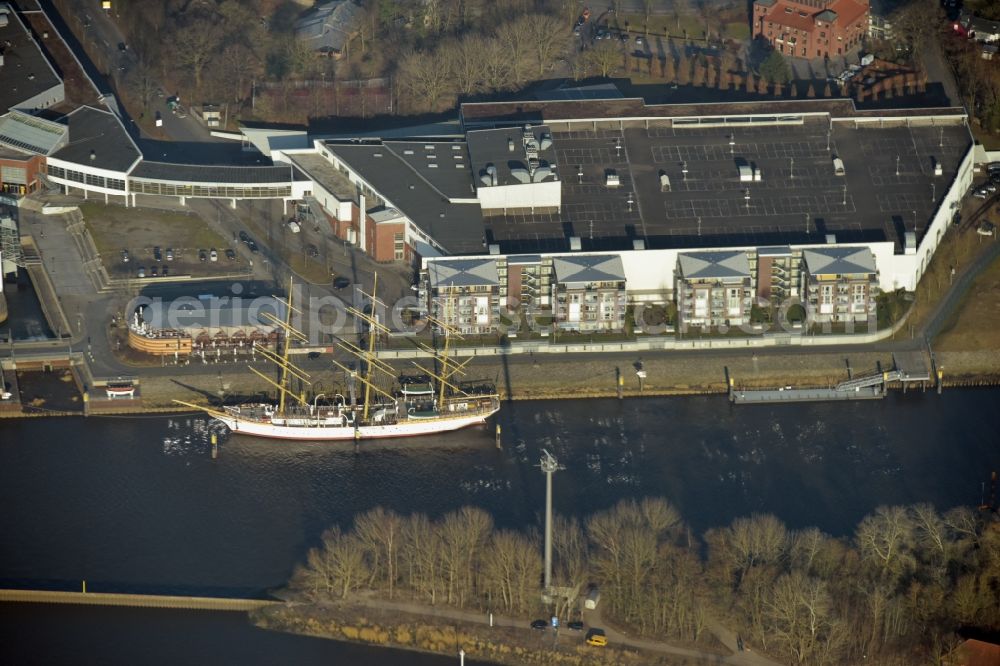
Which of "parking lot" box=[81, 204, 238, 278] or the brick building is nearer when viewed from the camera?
"parking lot" box=[81, 204, 238, 278]

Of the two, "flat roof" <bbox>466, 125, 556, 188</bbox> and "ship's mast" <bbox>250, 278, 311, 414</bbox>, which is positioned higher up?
"flat roof" <bbox>466, 125, 556, 188</bbox>

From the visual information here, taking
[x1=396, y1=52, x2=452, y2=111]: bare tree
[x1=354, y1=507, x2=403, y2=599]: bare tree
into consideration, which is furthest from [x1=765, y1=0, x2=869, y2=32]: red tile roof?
[x1=354, y1=507, x2=403, y2=599]: bare tree

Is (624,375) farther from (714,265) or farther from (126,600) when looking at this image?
(126,600)

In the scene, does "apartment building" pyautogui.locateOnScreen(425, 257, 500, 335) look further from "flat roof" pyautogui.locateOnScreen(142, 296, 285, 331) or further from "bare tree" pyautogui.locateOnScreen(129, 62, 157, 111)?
"bare tree" pyautogui.locateOnScreen(129, 62, 157, 111)

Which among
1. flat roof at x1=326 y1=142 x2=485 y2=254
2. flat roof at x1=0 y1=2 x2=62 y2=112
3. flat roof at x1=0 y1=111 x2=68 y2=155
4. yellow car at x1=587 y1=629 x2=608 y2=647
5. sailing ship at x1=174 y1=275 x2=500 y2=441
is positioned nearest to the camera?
yellow car at x1=587 y1=629 x2=608 y2=647

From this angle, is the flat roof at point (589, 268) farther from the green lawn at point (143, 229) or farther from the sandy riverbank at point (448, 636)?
the sandy riverbank at point (448, 636)

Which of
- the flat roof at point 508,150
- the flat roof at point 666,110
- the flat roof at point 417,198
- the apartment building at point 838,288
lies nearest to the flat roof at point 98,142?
the flat roof at point 417,198
